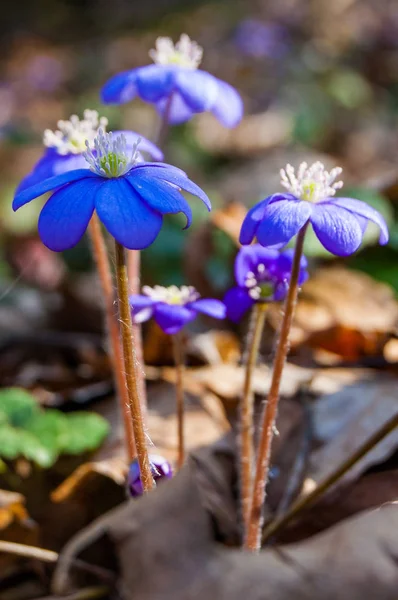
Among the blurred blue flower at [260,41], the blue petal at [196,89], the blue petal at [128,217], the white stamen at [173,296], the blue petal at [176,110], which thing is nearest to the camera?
the blue petal at [128,217]

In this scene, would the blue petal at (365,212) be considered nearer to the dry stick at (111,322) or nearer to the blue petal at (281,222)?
the blue petal at (281,222)

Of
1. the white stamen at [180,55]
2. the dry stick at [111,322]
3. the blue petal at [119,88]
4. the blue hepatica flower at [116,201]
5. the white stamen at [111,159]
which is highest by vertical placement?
the white stamen at [180,55]

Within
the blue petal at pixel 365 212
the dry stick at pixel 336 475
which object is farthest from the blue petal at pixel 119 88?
the dry stick at pixel 336 475

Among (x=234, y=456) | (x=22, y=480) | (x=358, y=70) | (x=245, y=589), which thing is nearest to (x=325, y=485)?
(x=245, y=589)

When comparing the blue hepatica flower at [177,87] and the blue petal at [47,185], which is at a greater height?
the blue hepatica flower at [177,87]

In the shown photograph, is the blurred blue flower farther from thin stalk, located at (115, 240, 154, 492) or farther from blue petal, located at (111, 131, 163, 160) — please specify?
thin stalk, located at (115, 240, 154, 492)

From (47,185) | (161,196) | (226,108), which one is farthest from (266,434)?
(226,108)
